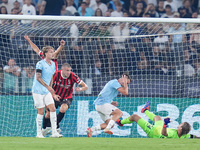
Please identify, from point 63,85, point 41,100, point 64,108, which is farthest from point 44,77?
point 64,108

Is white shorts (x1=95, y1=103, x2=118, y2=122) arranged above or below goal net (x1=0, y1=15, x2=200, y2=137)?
below

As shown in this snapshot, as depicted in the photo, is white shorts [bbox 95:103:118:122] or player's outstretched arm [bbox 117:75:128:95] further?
white shorts [bbox 95:103:118:122]

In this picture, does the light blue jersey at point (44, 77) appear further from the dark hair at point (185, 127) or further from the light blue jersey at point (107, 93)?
the dark hair at point (185, 127)

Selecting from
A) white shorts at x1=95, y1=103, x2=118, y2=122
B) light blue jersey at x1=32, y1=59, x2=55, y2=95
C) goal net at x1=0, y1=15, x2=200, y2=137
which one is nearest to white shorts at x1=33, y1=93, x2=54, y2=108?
light blue jersey at x1=32, y1=59, x2=55, y2=95

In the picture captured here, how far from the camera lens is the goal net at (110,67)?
440 inches

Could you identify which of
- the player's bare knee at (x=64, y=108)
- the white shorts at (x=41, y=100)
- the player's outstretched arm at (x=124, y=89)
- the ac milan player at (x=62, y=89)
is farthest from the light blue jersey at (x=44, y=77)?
the player's outstretched arm at (x=124, y=89)

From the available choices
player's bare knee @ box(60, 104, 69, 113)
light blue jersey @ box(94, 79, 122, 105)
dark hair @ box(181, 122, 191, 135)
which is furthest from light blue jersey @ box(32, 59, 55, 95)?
dark hair @ box(181, 122, 191, 135)

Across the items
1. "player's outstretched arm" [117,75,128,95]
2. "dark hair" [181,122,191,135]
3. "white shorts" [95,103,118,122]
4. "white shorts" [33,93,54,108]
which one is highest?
"player's outstretched arm" [117,75,128,95]

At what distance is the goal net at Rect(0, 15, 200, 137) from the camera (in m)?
11.2

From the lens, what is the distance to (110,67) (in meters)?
11.7

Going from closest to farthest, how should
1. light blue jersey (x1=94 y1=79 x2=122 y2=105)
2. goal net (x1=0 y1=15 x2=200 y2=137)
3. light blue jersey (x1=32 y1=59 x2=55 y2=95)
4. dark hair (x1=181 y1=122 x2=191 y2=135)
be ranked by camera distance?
dark hair (x1=181 y1=122 x2=191 y2=135) → light blue jersey (x1=32 y1=59 x2=55 y2=95) → light blue jersey (x1=94 y1=79 x2=122 y2=105) → goal net (x1=0 y1=15 x2=200 y2=137)

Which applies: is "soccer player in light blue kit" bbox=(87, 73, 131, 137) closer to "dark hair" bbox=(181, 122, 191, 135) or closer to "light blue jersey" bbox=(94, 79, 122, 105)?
"light blue jersey" bbox=(94, 79, 122, 105)

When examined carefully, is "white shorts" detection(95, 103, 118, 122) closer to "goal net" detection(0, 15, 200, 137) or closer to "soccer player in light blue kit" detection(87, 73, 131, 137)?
"soccer player in light blue kit" detection(87, 73, 131, 137)

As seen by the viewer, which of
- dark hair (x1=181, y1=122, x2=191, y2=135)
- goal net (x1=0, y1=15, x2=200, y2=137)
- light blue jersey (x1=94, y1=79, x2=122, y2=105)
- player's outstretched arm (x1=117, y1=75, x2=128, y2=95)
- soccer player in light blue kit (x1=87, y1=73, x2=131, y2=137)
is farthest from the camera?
goal net (x1=0, y1=15, x2=200, y2=137)
